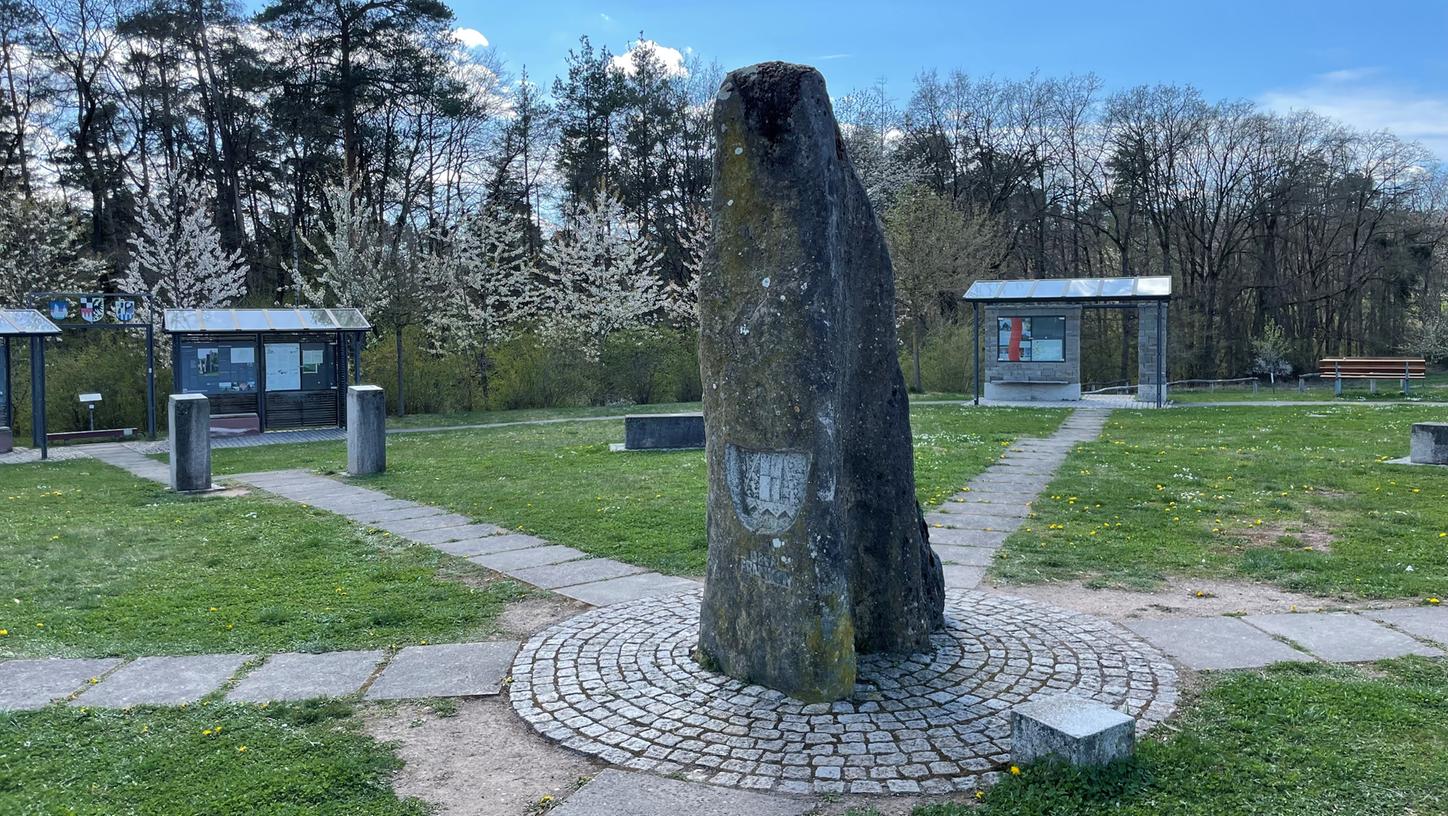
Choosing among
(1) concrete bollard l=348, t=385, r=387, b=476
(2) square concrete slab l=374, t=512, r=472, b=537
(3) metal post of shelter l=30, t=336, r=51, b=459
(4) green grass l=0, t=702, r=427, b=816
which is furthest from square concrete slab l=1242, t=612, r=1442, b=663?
(3) metal post of shelter l=30, t=336, r=51, b=459

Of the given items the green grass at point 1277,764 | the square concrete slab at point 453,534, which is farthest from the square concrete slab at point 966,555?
the square concrete slab at point 453,534

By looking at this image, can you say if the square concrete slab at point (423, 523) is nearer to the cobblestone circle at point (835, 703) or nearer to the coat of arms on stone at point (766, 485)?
the cobblestone circle at point (835, 703)

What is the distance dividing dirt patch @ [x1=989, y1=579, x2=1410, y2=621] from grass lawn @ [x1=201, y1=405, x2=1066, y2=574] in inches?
103

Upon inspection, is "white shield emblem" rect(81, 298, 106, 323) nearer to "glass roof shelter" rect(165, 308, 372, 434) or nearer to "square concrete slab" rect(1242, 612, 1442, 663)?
"glass roof shelter" rect(165, 308, 372, 434)

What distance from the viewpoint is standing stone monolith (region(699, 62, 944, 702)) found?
14.8ft

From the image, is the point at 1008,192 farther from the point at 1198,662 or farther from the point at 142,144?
the point at 1198,662

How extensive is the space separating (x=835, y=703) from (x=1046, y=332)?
20.8 metres

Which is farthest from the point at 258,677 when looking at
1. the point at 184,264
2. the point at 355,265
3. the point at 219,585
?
the point at 184,264

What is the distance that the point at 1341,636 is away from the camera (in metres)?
5.47

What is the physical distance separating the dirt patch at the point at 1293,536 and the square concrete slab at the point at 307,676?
22.5ft

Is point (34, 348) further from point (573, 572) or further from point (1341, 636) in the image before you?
point (1341, 636)

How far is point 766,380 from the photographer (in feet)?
15.1

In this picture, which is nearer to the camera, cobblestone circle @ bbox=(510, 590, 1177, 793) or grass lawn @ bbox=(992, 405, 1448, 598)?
cobblestone circle @ bbox=(510, 590, 1177, 793)

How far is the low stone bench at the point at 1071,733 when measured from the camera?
144 inches
